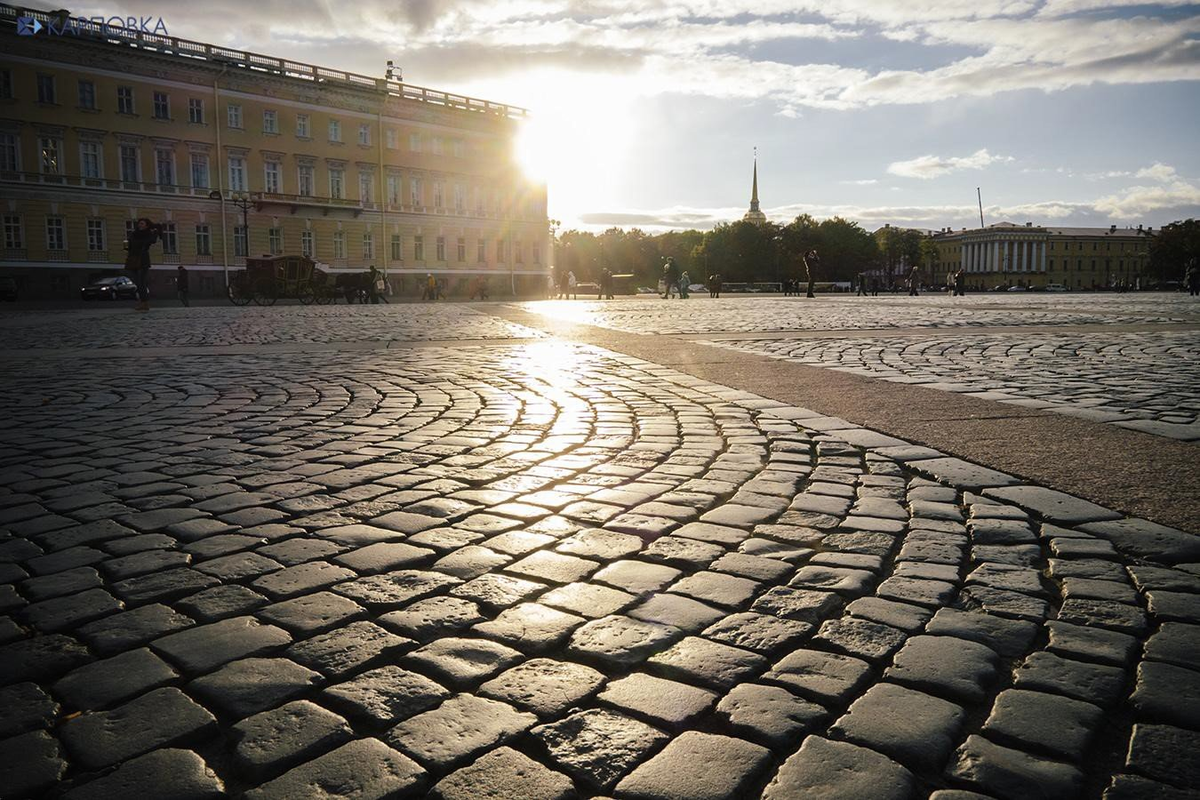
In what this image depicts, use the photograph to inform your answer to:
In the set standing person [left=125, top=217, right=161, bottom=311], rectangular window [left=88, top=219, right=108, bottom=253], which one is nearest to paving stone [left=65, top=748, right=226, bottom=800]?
standing person [left=125, top=217, right=161, bottom=311]

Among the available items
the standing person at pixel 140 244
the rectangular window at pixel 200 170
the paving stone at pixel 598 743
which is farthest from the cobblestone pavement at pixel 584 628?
the rectangular window at pixel 200 170

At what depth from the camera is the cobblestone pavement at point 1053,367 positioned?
19.0 feet

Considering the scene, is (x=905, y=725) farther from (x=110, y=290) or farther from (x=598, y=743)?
(x=110, y=290)

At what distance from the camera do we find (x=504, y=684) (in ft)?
6.68

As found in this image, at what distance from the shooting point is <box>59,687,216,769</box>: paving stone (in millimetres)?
1751

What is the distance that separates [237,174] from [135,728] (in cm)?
5270

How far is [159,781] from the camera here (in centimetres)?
165

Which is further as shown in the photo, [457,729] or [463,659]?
[463,659]

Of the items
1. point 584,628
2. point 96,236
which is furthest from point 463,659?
point 96,236

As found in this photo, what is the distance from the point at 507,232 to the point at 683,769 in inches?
2475

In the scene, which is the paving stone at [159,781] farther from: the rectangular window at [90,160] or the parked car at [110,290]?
the rectangular window at [90,160]

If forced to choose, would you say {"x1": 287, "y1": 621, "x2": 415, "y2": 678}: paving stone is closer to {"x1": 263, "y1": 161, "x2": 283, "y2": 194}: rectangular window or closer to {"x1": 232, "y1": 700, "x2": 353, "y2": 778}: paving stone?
{"x1": 232, "y1": 700, "x2": 353, "y2": 778}: paving stone

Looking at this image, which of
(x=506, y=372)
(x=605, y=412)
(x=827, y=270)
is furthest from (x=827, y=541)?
(x=827, y=270)

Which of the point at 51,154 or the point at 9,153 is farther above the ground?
the point at 51,154
